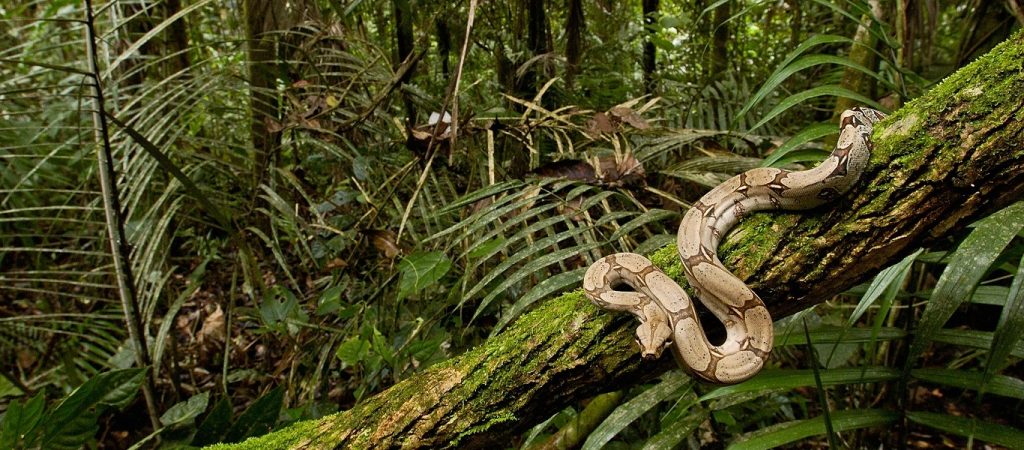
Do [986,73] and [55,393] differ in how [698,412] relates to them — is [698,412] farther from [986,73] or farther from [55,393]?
[55,393]

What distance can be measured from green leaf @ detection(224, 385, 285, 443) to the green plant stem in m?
0.47

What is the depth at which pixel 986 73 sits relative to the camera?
61.8 inches

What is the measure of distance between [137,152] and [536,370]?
2571 mm

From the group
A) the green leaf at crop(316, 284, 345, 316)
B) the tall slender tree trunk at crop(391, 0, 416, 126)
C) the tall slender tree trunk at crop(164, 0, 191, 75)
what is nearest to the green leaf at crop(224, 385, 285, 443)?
the green leaf at crop(316, 284, 345, 316)

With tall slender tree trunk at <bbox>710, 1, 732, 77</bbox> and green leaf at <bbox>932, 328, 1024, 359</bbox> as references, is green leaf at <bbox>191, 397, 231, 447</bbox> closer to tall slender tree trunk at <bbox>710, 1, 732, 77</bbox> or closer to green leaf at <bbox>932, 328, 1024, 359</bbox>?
green leaf at <bbox>932, 328, 1024, 359</bbox>

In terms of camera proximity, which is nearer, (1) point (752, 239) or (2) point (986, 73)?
(2) point (986, 73)

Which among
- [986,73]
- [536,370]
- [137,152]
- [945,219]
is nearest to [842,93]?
[986,73]

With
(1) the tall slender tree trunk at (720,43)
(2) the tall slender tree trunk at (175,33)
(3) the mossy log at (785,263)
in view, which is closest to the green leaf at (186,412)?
(3) the mossy log at (785,263)

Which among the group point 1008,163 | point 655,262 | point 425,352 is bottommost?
point 425,352

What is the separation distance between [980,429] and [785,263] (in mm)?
884

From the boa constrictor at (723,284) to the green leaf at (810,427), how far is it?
28 cm

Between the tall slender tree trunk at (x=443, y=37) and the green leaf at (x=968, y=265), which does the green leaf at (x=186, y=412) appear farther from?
the tall slender tree trunk at (x=443, y=37)

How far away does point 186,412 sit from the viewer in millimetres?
2785

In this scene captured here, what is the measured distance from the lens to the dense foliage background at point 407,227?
221 cm
